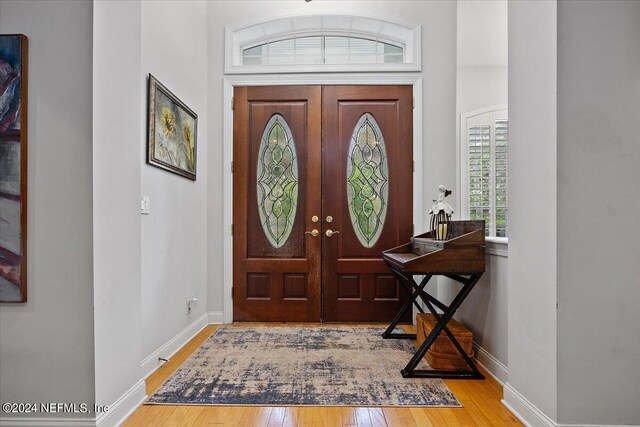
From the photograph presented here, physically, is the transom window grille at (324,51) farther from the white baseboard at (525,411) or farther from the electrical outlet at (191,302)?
the white baseboard at (525,411)

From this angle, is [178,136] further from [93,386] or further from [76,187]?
[93,386]

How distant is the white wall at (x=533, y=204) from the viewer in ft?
5.75

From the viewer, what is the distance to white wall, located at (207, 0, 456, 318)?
3861 millimetres

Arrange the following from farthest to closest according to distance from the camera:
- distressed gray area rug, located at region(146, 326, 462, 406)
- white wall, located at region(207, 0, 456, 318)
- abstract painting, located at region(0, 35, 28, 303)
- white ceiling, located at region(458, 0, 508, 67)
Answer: white ceiling, located at region(458, 0, 508, 67) → white wall, located at region(207, 0, 456, 318) → distressed gray area rug, located at region(146, 326, 462, 406) → abstract painting, located at region(0, 35, 28, 303)

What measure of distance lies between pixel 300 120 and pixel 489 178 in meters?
2.67

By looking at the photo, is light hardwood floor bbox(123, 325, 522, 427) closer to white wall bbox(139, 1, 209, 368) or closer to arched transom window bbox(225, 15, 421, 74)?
white wall bbox(139, 1, 209, 368)

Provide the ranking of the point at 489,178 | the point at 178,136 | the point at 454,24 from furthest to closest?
1. the point at 489,178
2. the point at 454,24
3. the point at 178,136

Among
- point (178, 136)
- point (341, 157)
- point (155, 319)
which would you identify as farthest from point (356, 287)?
point (178, 136)

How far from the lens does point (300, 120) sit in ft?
12.9

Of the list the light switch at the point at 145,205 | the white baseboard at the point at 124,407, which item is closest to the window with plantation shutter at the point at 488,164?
the light switch at the point at 145,205

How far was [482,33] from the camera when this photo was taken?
172 inches

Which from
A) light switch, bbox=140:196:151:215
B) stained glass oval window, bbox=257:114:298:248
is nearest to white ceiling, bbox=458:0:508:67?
stained glass oval window, bbox=257:114:298:248

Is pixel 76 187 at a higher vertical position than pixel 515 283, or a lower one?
higher

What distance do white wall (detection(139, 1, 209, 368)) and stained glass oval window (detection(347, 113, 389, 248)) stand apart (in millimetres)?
1503
